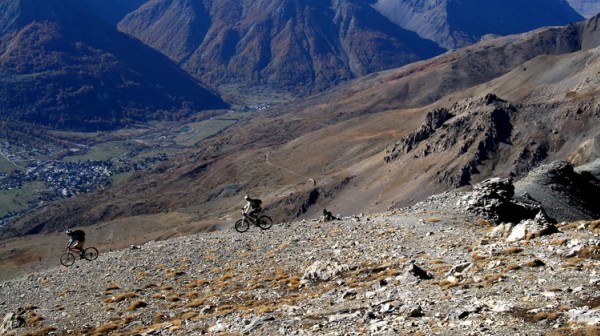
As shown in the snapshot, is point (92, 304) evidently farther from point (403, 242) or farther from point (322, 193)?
point (322, 193)

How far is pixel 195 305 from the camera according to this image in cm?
2802

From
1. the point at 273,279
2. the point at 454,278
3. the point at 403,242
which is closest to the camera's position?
the point at 454,278

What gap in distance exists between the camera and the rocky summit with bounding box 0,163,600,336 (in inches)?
729

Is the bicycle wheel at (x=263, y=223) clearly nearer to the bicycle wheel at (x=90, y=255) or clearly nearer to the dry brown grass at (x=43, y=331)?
the bicycle wheel at (x=90, y=255)

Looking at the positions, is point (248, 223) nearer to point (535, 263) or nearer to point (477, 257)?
point (477, 257)

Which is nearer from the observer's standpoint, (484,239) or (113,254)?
(484,239)

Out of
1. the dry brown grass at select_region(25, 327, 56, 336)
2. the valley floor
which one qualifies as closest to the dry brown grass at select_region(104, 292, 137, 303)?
the valley floor

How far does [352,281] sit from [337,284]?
0.72m

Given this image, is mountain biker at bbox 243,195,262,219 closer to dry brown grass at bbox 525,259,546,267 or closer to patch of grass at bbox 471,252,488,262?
patch of grass at bbox 471,252,488,262

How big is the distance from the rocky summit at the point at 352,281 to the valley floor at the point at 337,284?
0.07 meters

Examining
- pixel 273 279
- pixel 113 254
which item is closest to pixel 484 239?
pixel 273 279

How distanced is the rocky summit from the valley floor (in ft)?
0.22

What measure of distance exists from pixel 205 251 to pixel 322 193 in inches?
4389

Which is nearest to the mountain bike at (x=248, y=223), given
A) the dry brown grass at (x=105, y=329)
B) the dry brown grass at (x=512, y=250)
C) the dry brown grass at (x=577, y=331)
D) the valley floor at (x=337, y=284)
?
the valley floor at (x=337, y=284)
